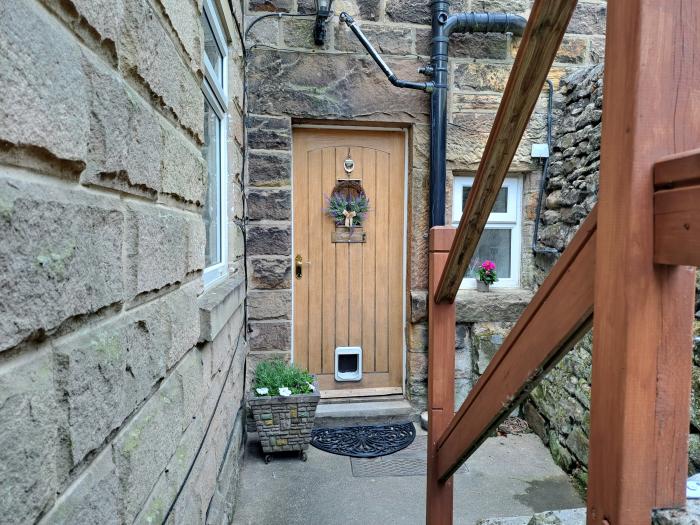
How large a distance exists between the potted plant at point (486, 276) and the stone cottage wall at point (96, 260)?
281 centimetres

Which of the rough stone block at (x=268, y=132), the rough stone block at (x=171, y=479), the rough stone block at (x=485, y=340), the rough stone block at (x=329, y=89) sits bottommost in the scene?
the rough stone block at (x=485, y=340)

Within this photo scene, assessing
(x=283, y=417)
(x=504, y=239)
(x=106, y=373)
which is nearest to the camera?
(x=106, y=373)

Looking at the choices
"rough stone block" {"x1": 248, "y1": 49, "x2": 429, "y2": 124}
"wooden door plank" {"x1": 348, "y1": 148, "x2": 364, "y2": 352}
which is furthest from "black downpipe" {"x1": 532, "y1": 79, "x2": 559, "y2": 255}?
"wooden door plank" {"x1": 348, "y1": 148, "x2": 364, "y2": 352}

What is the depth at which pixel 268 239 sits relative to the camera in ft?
11.4

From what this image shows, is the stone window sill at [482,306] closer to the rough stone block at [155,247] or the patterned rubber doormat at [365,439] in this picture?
the patterned rubber doormat at [365,439]

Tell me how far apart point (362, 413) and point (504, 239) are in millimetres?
1769

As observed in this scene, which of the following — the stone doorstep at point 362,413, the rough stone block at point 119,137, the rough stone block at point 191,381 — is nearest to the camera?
the rough stone block at point 119,137

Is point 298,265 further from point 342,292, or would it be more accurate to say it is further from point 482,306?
point 482,306

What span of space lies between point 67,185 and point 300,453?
9.31ft

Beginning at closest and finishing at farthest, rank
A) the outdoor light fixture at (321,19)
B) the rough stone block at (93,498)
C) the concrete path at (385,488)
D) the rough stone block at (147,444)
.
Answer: the rough stone block at (93,498) → the rough stone block at (147,444) → the concrete path at (385,488) → the outdoor light fixture at (321,19)

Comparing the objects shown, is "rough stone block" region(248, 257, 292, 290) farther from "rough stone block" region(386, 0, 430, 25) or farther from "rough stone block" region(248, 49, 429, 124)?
"rough stone block" region(386, 0, 430, 25)

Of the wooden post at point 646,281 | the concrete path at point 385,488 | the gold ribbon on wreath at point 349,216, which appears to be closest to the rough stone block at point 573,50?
the gold ribbon on wreath at point 349,216

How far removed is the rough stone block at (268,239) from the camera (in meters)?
3.46

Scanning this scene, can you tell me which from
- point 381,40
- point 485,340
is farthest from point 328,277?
point 381,40
